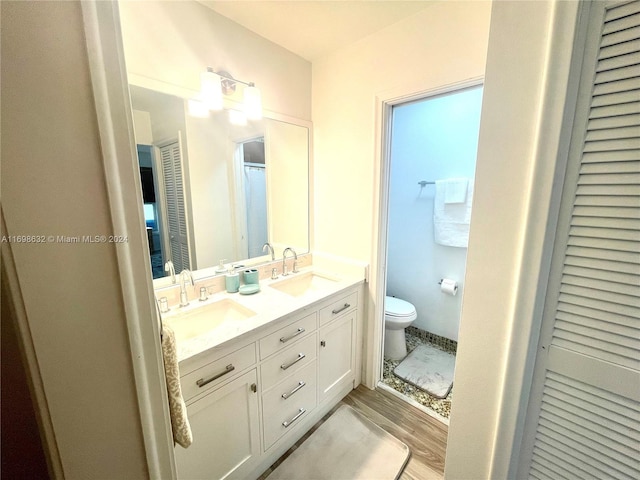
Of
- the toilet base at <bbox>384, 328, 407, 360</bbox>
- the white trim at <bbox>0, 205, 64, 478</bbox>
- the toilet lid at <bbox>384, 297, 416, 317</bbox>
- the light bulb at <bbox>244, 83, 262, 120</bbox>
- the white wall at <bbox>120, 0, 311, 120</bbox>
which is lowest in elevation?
the toilet base at <bbox>384, 328, 407, 360</bbox>

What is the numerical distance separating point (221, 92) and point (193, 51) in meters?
0.22

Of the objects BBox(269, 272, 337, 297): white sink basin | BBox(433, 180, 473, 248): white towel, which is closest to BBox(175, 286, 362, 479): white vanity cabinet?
BBox(269, 272, 337, 297): white sink basin

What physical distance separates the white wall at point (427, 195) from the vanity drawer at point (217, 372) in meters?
1.39

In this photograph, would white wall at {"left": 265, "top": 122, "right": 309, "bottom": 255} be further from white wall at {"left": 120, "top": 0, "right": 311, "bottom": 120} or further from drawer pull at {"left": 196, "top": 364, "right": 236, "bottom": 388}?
drawer pull at {"left": 196, "top": 364, "right": 236, "bottom": 388}

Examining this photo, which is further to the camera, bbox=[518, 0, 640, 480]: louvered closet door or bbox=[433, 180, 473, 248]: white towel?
bbox=[433, 180, 473, 248]: white towel

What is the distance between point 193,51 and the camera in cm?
138

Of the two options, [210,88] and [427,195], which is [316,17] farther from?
[427,195]

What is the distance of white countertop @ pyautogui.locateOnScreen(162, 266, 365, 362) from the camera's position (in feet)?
3.51

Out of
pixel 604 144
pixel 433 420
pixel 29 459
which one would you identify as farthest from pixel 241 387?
pixel 604 144

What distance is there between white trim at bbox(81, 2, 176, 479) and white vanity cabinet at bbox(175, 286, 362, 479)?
0.54m

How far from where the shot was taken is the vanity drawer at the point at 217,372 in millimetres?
1012

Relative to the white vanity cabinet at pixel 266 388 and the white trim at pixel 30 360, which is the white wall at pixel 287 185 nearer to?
the white vanity cabinet at pixel 266 388

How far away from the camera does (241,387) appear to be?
1189mm

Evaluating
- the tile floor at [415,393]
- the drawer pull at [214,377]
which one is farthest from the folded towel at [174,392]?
the tile floor at [415,393]
